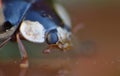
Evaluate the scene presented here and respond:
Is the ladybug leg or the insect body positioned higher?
the insect body

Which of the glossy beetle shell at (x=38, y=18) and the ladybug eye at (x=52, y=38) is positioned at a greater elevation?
the glossy beetle shell at (x=38, y=18)

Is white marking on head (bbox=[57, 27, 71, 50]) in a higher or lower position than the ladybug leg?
higher

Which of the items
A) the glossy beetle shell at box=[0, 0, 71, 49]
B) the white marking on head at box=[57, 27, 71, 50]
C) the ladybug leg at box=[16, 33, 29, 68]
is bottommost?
the ladybug leg at box=[16, 33, 29, 68]

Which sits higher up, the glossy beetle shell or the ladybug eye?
the glossy beetle shell

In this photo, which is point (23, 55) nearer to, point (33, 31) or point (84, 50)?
point (33, 31)

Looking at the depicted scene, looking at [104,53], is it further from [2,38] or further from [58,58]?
[2,38]

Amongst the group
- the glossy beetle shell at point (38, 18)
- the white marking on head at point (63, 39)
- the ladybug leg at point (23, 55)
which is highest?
the glossy beetle shell at point (38, 18)

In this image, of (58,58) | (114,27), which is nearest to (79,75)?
(58,58)
